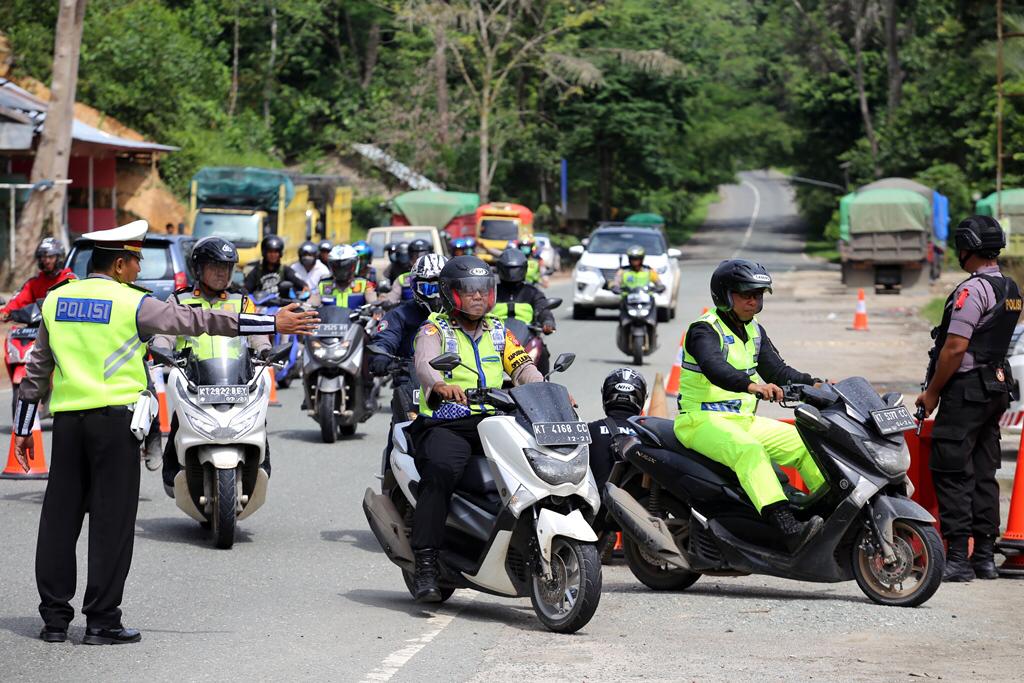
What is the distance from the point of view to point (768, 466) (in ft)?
25.5

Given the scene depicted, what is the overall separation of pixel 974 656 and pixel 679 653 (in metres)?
1.23

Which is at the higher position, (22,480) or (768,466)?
(768,466)

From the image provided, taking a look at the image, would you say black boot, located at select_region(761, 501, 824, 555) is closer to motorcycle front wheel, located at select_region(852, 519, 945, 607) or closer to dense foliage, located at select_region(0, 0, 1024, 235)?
motorcycle front wheel, located at select_region(852, 519, 945, 607)

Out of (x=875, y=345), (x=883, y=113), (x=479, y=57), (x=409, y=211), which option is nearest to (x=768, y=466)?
(x=875, y=345)

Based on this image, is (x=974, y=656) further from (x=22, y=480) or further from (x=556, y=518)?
(x=22, y=480)

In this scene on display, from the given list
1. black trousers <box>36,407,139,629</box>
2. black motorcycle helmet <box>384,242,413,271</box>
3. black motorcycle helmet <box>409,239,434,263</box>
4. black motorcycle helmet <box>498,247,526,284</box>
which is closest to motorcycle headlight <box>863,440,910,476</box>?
black trousers <box>36,407,139,629</box>

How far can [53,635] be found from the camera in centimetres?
688

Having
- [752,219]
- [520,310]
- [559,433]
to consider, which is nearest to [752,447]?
[559,433]

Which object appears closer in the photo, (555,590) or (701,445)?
(555,590)

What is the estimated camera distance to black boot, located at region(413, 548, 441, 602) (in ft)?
24.9

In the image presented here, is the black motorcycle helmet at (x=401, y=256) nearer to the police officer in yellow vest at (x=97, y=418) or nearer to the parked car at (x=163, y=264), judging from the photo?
the parked car at (x=163, y=264)

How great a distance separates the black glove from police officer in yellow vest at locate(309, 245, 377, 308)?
19.1ft

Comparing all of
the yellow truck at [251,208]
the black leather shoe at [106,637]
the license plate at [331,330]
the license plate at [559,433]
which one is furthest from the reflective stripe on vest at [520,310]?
the yellow truck at [251,208]

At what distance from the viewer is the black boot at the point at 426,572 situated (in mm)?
7586
